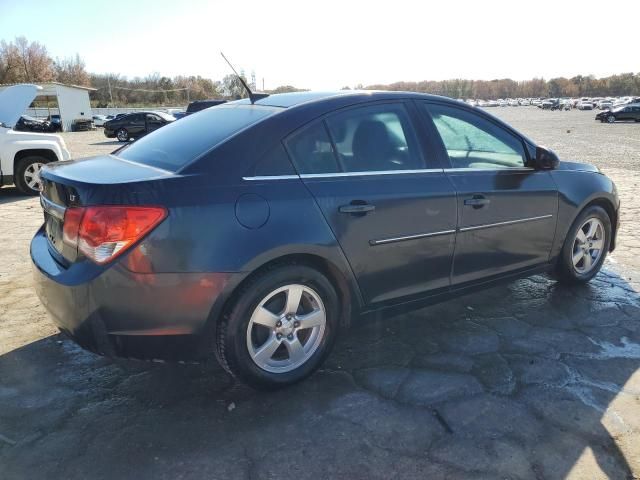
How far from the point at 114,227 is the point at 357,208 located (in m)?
1.26

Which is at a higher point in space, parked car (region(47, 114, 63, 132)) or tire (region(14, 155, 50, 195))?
tire (region(14, 155, 50, 195))

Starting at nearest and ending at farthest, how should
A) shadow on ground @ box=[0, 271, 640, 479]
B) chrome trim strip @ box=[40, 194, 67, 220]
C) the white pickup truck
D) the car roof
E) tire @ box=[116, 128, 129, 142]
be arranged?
shadow on ground @ box=[0, 271, 640, 479], chrome trim strip @ box=[40, 194, 67, 220], the car roof, the white pickup truck, tire @ box=[116, 128, 129, 142]

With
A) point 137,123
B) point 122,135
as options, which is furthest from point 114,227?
point 122,135

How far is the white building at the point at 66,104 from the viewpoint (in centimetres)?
4431

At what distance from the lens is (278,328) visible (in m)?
2.78

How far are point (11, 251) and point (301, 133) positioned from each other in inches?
164

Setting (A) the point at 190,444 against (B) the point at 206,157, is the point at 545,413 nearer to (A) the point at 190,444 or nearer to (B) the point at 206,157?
(A) the point at 190,444

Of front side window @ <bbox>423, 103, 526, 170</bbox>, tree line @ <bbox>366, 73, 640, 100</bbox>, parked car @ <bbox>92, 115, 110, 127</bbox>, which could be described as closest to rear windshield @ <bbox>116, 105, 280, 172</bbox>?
front side window @ <bbox>423, 103, 526, 170</bbox>

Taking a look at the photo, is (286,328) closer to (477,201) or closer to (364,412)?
(364,412)

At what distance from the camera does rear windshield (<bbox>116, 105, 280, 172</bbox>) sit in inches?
108

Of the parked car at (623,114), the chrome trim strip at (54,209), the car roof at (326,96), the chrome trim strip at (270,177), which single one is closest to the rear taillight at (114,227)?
the chrome trim strip at (54,209)

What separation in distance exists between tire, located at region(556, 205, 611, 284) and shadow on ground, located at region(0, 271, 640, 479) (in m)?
0.69

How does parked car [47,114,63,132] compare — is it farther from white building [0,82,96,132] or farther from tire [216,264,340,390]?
tire [216,264,340,390]

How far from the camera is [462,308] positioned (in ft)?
13.1
